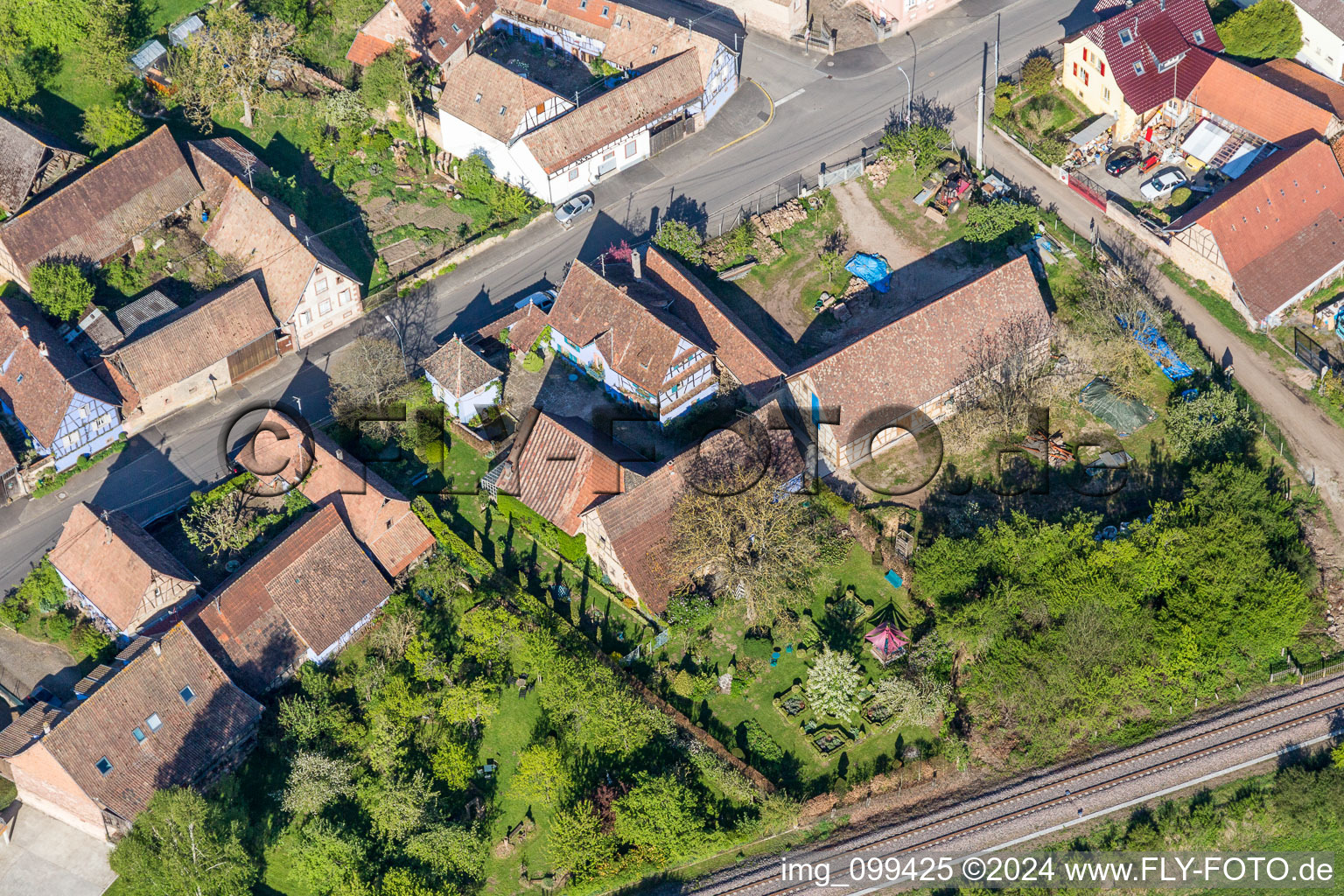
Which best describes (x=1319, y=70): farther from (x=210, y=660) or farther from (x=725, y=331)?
(x=210, y=660)

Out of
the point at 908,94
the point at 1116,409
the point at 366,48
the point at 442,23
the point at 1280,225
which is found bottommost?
the point at 1116,409

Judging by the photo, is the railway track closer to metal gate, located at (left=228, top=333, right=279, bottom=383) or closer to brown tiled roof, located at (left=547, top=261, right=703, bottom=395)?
brown tiled roof, located at (left=547, top=261, right=703, bottom=395)

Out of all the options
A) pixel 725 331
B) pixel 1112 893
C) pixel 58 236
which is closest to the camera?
pixel 1112 893

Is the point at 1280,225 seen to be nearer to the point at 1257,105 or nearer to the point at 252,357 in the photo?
the point at 1257,105

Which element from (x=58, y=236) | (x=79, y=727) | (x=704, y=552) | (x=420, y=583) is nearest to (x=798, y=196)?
(x=704, y=552)

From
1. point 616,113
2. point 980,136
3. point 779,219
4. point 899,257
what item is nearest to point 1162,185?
point 980,136

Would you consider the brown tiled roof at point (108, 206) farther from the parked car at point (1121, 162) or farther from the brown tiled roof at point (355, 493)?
the parked car at point (1121, 162)
